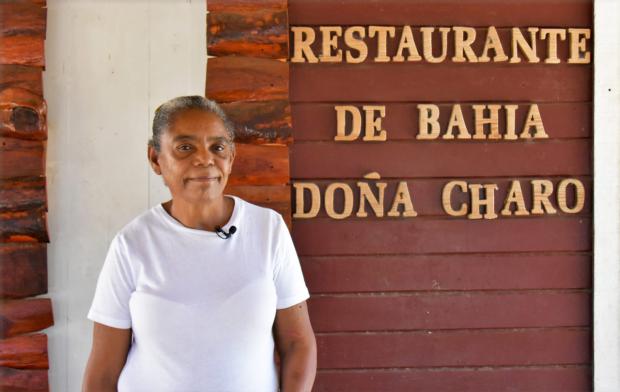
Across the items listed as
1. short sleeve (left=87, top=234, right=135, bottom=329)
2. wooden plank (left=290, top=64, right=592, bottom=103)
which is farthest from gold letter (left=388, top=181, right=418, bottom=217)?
short sleeve (left=87, top=234, right=135, bottom=329)

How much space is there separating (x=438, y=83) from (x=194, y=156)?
1.30 meters

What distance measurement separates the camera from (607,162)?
2.43 metres

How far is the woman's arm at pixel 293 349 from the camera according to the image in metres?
1.61

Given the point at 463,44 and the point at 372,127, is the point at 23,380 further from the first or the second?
the point at 463,44

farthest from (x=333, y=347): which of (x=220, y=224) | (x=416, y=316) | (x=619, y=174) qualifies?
(x=619, y=174)

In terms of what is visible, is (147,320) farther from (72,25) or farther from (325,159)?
(72,25)

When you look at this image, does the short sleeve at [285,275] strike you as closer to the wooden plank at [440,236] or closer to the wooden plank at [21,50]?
the wooden plank at [440,236]

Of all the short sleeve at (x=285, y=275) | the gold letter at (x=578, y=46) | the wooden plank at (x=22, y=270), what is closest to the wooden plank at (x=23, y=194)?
the wooden plank at (x=22, y=270)

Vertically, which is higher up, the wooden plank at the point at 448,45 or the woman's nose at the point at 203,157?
the wooden plank at the point at 448,45

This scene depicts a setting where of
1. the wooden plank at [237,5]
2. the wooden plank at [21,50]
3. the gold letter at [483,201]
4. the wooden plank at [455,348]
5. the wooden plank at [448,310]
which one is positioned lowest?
the wooden plank at [455,348]

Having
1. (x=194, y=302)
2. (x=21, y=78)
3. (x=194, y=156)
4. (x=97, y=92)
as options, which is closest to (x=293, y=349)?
(x=194, y=302)

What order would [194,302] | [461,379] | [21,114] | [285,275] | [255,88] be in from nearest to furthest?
[194,302] → [285,275] → [21,114] → [255,88] → [461,379]

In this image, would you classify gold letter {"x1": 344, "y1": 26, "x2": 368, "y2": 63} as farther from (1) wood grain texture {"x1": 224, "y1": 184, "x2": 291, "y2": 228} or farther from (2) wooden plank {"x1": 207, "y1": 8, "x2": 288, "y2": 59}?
(1) wood grain texture {"x1": 224, "y1": 184, "x2": 291, "y2": 228}

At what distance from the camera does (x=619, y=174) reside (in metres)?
2.44
